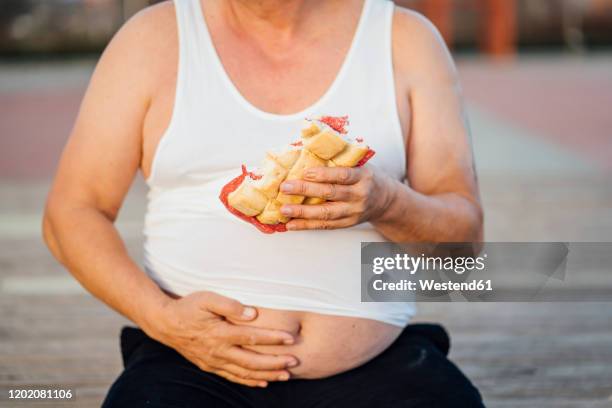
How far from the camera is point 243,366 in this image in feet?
7.15

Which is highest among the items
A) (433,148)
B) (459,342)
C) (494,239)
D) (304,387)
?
(433,148)

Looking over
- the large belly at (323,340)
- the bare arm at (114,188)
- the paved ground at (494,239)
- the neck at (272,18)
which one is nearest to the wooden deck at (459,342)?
the paved ground at (494,239)

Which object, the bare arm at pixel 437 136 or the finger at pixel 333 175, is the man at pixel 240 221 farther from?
the finger at pixel 333 175

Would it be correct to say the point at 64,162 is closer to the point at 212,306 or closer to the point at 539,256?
the point at 212,306

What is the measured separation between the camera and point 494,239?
5.38m

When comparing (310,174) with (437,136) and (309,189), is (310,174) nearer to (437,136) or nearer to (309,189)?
(309,189)

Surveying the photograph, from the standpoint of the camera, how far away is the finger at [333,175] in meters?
1.94

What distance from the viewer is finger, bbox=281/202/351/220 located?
1.97 m

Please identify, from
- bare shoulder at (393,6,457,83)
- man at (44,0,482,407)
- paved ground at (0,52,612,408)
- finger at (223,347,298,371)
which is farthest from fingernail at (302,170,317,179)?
paved ground at (0,52,612,408)

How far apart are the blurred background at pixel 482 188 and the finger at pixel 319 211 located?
1390 millimetres

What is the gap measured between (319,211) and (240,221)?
0.36m

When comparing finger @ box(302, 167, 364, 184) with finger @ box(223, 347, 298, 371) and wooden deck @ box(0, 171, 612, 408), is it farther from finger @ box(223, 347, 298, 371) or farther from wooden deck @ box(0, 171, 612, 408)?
wooden deck @ box(0, 171, 612, 408)

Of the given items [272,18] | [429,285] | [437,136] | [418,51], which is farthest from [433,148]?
[272,18]

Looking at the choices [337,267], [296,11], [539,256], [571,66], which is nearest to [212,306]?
[337,267]
